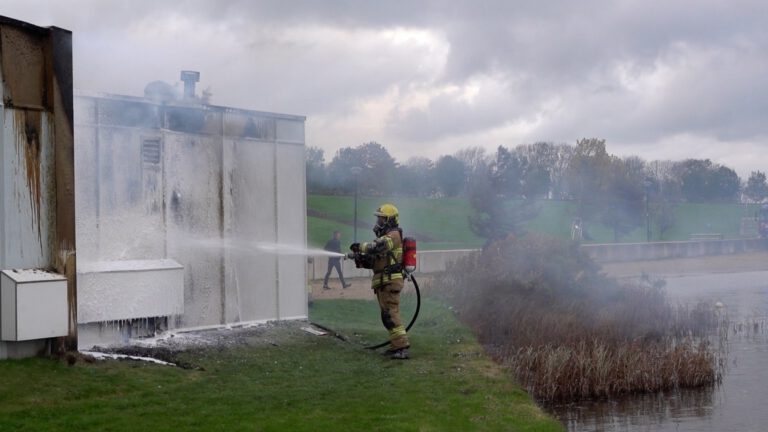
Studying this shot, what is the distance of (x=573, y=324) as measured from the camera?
15.6m

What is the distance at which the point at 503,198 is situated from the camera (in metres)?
30.6

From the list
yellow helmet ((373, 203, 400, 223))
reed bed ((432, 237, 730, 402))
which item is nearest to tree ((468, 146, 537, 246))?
reed bed ((432, 237, 730, 402))

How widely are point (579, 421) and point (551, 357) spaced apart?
155 cm

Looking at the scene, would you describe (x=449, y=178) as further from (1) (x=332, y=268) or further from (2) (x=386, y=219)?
(2) (x=386, y=219)

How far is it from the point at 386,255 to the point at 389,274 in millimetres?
273

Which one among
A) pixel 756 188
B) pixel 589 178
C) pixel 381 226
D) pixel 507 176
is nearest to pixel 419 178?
pixel 589 178

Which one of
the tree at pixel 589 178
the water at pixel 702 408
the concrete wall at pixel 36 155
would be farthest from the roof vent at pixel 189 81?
the tree at pixel 589 178

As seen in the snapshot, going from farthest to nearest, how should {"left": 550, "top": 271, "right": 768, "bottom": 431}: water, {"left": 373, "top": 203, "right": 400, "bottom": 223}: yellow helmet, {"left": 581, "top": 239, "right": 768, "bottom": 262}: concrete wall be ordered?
{"left": 581, "top": 239, "right": 768, "bottom": 262}: concrete wall → {"left": 373, "top": 203, "right": 400, "bottom": 223}: yellow helmet → {"left": 550, "top": 271, "right": 768, "bottom": 431}: water

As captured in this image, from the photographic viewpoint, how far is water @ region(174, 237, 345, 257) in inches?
470

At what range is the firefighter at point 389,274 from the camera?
11.5 metres

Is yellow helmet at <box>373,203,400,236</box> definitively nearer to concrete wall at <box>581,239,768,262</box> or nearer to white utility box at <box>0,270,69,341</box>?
white utility box at <box>0,270,69,341</box>

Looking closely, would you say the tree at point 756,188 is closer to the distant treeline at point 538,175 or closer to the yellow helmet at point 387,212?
the distant treeline at point 538,175

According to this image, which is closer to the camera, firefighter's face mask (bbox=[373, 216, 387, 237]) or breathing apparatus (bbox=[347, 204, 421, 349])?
breathing apparatus (bbox=[347, 204, 421, 349])

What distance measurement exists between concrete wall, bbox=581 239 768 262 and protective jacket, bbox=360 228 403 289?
25.4m
